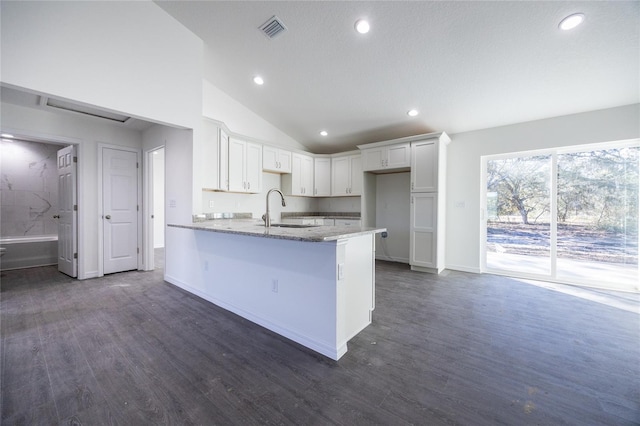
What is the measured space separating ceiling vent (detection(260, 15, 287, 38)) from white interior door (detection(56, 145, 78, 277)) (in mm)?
3598

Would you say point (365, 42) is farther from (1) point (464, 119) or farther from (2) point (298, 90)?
(1) point (464, 119)

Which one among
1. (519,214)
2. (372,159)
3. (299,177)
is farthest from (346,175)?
(519,214)

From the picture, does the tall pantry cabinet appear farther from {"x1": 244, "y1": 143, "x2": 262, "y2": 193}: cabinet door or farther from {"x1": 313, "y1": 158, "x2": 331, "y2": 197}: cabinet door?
{"x1": 244, "y1": 143, "x2": 262, "y2": 193}: cabinet door

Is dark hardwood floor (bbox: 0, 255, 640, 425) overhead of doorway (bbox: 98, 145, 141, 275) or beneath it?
beneath

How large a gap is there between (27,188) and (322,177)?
598 cm

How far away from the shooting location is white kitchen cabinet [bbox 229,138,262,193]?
13.6ft

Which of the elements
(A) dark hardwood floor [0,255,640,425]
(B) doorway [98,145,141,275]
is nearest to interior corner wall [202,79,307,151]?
(B) doorway [98,145,141,275]

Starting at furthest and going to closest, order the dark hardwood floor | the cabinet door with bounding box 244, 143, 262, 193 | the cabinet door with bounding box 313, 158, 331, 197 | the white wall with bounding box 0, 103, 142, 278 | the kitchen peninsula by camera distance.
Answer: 1. the cabinet door with bounding box 313, 158, 331, 197
2. the cabinet door with bounding box 244, 143, 262, 193
3. the white wall with bounding box 0, 103, 142, 278
4. the kitchen peninsula
5. the dark hardwood floor

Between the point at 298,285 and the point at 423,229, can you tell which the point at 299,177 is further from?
the point at 298,285

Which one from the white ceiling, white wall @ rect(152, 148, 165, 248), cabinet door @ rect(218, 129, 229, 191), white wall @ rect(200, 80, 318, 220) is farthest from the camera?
white wall @ rect(152, 148, 165, 248)

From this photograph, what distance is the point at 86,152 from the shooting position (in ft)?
13.0

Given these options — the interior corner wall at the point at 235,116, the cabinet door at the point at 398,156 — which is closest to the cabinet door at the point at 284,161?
the interior corner wall at the point at 235,116

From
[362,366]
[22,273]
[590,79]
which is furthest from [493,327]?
[22,273]

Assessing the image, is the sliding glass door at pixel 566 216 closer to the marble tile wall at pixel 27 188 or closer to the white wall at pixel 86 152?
the white wall at pixel 86 152
